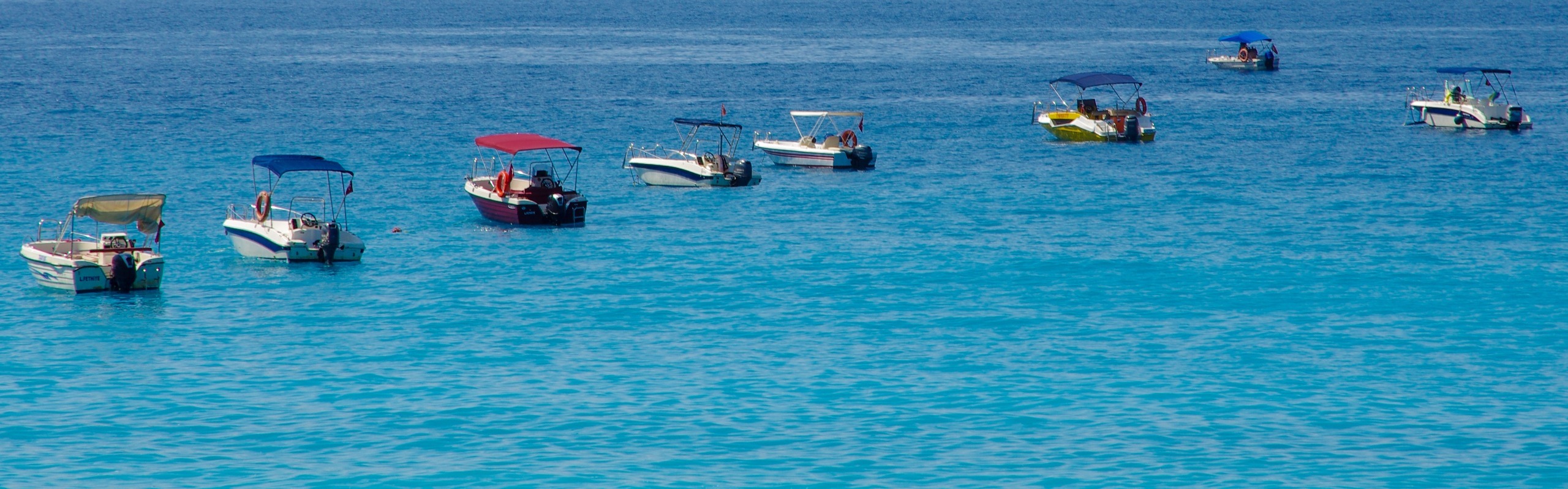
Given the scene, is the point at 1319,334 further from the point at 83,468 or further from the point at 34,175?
the point at 34,175

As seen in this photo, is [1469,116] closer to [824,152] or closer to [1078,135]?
[1078,135]

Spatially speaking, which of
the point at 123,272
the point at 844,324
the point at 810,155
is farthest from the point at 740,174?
the point at 123,272

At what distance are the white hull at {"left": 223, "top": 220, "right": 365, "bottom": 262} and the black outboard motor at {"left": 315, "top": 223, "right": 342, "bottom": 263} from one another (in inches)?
1.8

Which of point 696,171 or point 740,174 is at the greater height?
point 696,171

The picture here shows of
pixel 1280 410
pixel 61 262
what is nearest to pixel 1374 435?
pixel 1280 410

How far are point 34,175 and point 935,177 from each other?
39.2m

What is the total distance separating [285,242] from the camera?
4938 centimetres

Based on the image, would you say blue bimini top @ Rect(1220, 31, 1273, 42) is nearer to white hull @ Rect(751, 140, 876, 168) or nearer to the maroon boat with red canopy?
white hull @ Rect(751, 140, 876, 168)

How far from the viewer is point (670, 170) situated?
68.6m

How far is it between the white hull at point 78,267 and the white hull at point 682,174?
26328 mm

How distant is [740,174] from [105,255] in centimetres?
2930

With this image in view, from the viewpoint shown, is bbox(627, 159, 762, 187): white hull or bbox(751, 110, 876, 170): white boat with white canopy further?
bbox(751, 110, 876, 170): white boat with white canopy

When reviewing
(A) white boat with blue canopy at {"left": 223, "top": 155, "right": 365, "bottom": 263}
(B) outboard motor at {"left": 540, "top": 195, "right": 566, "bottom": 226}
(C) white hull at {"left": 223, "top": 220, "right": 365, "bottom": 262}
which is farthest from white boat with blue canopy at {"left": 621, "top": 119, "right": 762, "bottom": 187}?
(C) white hull at {"left": 223, "top": 220, "right": 365, "bottom": 262}

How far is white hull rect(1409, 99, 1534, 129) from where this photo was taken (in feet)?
294
